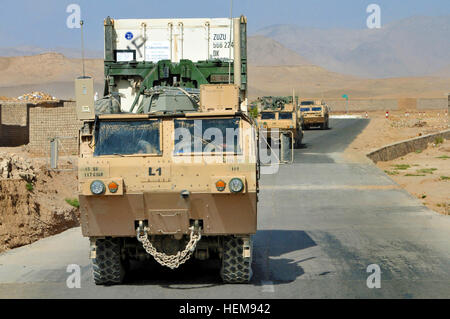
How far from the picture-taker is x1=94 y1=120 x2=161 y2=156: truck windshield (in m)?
10.4

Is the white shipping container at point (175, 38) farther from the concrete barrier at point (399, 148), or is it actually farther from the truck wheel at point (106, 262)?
the concrete barrier at point (399, 148)

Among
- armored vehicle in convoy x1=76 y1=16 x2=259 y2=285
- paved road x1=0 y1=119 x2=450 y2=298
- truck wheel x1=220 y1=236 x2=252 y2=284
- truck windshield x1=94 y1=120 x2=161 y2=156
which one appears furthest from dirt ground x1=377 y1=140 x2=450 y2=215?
truck windshield x1=94 y1=120 x2=161 y2=156

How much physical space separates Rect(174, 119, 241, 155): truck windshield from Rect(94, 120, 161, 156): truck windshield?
0.31 m

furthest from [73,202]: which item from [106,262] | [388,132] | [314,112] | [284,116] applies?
[388,132]

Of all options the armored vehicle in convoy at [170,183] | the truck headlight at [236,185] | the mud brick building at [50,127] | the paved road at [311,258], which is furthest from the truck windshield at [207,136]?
the mud brick building at [50,127]

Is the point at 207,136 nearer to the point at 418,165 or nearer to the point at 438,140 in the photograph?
the point at 418,165

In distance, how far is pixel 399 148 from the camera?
39.6 m

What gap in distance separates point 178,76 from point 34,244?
4.36 meters

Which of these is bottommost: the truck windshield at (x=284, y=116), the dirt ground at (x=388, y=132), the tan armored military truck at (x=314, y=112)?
the dirt ground at (x=388, y=132)

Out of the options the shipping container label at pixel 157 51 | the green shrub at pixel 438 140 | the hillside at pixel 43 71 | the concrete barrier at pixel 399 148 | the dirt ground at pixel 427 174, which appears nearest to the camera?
the shipping container label at pixel 157 51

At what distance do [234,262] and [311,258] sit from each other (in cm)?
262

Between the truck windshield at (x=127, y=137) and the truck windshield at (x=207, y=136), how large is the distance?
0.31 m

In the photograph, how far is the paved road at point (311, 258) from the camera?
10.2 m
